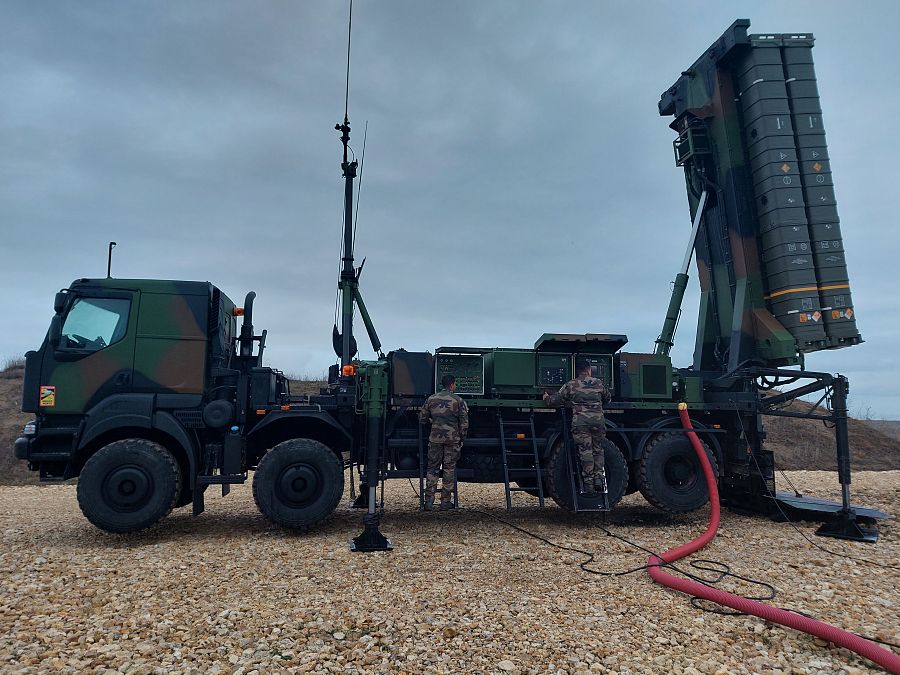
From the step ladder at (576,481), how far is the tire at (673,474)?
0.81m

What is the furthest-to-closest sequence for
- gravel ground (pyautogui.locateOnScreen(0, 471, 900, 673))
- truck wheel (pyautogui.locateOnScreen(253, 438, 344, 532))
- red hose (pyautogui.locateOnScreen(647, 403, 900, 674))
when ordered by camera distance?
truck wheel (pyautogui.locateOnScreen(253, 438, 344, 532)) → gravel ground (pyautogui.locateOnScreen(0, 471, 900, 673)) → red hose (pyautogui.locateOnScreen(647, 403, 900, 674))

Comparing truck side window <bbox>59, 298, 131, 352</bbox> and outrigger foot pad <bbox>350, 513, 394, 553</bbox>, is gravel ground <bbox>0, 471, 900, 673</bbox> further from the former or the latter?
truck side window <bbox>59, 298, 131, 352</bbox>

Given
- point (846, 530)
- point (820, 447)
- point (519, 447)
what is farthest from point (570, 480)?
point (820, 447)

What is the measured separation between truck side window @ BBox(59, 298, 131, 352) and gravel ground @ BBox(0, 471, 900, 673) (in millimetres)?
2445

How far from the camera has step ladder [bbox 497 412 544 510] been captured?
769 cm

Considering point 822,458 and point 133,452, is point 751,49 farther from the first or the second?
point 822,458

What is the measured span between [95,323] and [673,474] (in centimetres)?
808

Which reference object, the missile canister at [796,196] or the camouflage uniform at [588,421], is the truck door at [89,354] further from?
the missile canister at [796,196]

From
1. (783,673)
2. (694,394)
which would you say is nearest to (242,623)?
(783,673)

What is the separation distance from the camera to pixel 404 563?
19.0 ft

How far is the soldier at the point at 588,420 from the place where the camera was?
294 inches

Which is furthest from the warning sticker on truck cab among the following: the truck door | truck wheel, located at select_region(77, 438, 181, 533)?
truck wheel, located at select_region(77, 438, 181, 533)

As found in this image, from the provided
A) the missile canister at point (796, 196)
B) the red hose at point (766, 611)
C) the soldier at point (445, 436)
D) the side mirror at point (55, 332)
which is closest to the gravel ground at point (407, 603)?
the red hose at point (766, 611)

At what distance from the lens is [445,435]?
7277 millimetres
